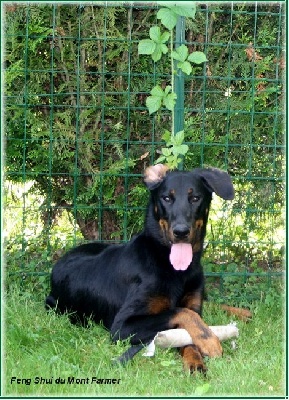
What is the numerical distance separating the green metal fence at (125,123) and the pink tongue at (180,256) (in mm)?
1464

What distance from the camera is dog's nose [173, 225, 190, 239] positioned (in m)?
4.77

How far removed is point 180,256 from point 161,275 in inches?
8.6

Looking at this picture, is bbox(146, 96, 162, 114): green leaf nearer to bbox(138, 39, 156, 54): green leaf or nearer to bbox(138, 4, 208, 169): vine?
bbox(138, 4, 208, 169): vine

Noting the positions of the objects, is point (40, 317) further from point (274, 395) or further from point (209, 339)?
point (274, 395)

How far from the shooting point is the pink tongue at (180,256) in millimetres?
4957

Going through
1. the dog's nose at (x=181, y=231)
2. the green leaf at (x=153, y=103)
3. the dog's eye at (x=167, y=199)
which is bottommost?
the dog's nose at (x=181, y=231)

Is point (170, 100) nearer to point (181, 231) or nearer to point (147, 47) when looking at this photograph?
point (147, 47)

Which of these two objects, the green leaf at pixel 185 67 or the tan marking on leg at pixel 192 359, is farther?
the green leaf at pixel 185 67

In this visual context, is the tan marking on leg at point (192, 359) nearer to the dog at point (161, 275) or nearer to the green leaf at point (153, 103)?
the dog at point (161, 275)

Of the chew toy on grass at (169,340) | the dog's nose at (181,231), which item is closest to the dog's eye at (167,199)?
the dog's nose at (181,231)

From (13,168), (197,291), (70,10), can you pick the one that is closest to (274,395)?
(197,291)

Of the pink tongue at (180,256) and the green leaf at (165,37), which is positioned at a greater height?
the green leaf at (165,37)

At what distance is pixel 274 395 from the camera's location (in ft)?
14.2

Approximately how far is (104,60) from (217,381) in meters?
3.13
